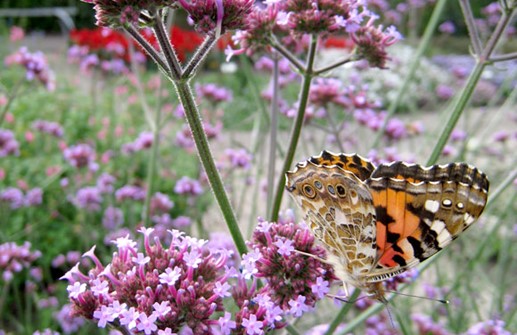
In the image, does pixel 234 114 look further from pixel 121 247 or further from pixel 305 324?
pixel 121 247

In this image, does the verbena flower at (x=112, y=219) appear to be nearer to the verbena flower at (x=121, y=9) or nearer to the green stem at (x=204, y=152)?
the green stem at (x=204, y=152)

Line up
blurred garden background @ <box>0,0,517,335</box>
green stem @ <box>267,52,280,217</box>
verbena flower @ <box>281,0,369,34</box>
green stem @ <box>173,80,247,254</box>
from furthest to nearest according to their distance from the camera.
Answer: blurred garden background @ <box>0,0,517,335</box> < green stem @ <box>267,52,280,217</box> < verbena flower @ <box>281,0,369,34</box> < green stem @ <box>173,80,247,254</box>

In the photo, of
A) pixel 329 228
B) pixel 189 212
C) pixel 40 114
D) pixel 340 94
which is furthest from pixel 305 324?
pixel 40 114

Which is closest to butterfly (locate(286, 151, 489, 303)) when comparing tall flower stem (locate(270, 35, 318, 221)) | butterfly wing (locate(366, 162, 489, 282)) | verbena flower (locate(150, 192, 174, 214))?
butterfly wing (locate(366, 162, 489, 282))

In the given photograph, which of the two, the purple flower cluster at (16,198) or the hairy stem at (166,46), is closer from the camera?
the hairy stem at (166,46)

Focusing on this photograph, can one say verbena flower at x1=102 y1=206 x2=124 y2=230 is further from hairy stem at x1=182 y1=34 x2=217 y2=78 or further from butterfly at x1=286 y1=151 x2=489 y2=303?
hairy stem at x1=182 y1=34 x2=217 y2=78

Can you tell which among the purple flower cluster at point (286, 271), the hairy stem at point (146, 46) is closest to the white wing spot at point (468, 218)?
the purple flower cluster at point (286, 271)

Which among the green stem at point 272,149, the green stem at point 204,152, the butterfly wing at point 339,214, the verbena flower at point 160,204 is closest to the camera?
the green stem at point 204,152

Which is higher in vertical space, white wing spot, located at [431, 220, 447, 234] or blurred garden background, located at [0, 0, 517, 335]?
white wing spot, located at [431, 220, 447, 234]
